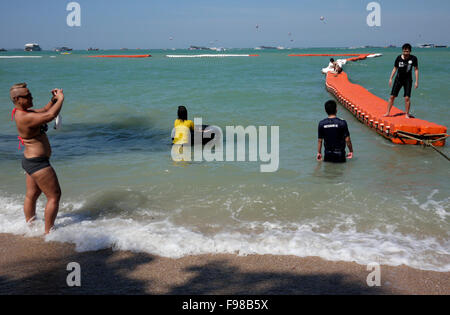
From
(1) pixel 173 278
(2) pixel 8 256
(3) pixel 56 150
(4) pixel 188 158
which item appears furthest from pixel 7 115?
(1) pixel 173 278

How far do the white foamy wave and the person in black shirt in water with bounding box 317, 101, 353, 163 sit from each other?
2.26 m

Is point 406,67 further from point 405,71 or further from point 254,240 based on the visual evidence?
point 254,240

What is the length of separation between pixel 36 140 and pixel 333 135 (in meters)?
5.10

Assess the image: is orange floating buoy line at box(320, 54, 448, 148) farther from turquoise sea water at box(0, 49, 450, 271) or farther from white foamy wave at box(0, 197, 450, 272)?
white foamy wave at box(0, 197, 450, 272)

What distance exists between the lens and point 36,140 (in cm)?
438

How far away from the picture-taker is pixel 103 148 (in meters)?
9.77

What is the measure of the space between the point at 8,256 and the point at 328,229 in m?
4.00

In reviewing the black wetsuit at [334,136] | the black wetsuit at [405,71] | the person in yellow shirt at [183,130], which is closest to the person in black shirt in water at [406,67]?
the black wetsuit at [405,71]

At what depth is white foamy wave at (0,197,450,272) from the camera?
4207mm

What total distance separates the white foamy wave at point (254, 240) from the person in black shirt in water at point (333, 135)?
7.41 ft

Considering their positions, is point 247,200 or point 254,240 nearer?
point 254,240

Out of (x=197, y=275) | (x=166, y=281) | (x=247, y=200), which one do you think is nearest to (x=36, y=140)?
(x=166, y=281)

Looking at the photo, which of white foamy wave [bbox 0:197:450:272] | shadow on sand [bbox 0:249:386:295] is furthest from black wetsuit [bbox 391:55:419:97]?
shadow on sand [bbox 0:249:386:295]

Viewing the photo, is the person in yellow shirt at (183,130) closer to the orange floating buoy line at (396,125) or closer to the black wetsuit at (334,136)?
the black wetsuit at (334,136)
